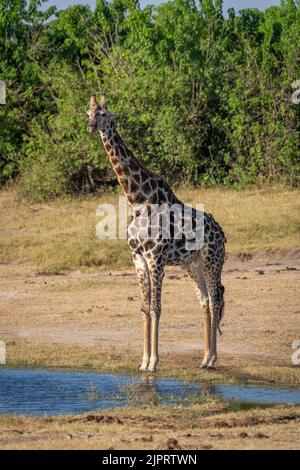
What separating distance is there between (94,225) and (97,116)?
9691mm

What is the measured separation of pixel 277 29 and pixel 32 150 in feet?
21.3

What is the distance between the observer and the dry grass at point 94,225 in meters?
21.8

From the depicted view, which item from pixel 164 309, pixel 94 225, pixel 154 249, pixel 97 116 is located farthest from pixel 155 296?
pixel 94 225

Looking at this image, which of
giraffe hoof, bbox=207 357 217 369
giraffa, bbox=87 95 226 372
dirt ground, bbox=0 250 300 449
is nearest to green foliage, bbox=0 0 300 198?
dirt ground, bbox=0 250 300 449

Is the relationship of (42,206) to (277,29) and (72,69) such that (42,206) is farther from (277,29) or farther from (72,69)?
(277,29)

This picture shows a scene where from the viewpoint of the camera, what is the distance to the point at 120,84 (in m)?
28.5

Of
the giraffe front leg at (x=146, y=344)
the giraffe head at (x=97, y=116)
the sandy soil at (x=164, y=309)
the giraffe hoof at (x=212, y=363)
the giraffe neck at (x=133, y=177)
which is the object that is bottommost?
the sandy soil at (x=164, y=309)

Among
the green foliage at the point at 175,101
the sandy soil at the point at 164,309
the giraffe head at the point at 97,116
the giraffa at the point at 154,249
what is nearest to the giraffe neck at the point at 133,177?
the giraffa at the point at 154,249

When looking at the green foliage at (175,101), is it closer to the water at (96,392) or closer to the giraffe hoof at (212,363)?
the giraffe hoof at (212,363)

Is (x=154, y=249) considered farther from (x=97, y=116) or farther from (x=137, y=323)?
(x=137, y=323)

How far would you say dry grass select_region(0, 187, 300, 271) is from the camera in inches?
859

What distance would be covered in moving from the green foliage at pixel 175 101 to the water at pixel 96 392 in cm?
1427

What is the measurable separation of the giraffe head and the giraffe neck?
111 mm

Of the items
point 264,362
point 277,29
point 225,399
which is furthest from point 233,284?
point 277,29
